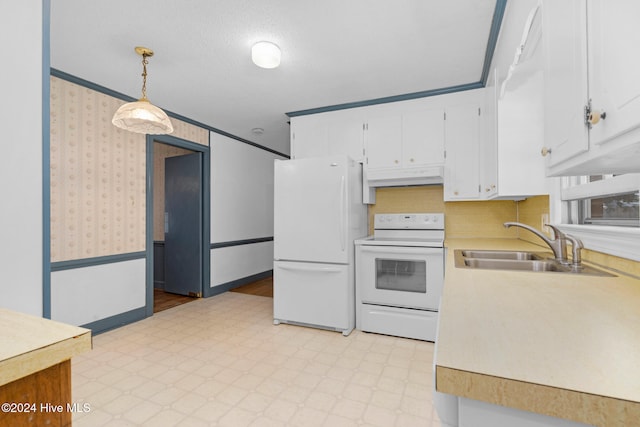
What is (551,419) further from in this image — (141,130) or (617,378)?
(141,130)

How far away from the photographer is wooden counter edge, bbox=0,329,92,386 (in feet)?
1.72

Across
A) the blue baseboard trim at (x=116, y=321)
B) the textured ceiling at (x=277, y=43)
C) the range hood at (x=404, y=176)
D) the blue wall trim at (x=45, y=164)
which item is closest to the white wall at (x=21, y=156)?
the blue wall trim at (x=45, y=164)

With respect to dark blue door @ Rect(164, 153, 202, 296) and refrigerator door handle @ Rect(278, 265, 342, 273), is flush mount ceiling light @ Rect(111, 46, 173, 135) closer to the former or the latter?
refrigerator door handle @ Rect(278, 265, 342, 273)

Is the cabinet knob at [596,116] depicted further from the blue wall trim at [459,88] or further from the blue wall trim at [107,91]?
the blue wall trim at [107,91]

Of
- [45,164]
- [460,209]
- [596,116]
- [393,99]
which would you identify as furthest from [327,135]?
[596,116]

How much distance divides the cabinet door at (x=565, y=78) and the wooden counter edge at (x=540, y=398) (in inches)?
26.2

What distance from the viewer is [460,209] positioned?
10.3 ft

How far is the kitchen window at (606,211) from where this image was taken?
3.84 ft

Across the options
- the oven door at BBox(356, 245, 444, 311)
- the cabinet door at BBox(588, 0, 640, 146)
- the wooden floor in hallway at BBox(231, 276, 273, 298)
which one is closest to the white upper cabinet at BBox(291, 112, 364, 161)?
the oven door at BBox(356, 245, 444, 311)

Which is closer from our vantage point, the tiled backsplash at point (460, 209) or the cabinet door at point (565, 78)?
the cabinet door at point (565, 78)

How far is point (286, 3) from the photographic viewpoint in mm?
1794

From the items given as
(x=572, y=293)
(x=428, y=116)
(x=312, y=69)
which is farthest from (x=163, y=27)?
(x=572, y=293)

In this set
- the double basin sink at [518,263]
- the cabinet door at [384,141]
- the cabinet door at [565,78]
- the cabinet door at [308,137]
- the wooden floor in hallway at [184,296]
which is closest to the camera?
the cabinet door at [565,78]

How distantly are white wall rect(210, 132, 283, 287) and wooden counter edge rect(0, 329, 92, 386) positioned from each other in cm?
360
